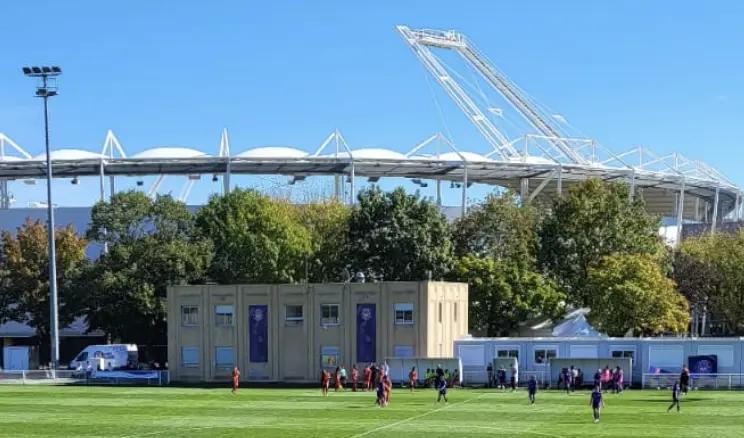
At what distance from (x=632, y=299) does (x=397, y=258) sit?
1850cm

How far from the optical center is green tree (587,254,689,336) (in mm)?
77812

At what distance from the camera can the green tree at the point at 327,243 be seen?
92250 mm

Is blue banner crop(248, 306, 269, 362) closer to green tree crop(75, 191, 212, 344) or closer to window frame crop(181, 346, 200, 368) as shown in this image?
window frame crop(181, 346, 200, 368)

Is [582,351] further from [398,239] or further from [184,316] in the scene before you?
[398,239]

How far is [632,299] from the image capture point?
77812mm

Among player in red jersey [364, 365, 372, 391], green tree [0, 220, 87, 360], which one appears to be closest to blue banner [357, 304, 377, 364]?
player in red jersey [364, 365, 372, 391]

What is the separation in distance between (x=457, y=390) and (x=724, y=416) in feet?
66.0

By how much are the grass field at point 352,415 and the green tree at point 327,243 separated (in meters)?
31.7

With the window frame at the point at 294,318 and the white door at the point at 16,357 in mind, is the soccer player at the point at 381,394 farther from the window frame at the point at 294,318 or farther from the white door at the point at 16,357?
the white door at the point at 16,357

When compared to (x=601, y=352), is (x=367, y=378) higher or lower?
lower

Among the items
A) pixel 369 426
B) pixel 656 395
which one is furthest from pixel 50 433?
pixel 656 395

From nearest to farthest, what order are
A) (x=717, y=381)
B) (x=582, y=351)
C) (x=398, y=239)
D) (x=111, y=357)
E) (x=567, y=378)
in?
(x=567, y=378) < (x=717, y=381) < (x=582, y=351) < (x=111, y=357) < (x=398, y=239)

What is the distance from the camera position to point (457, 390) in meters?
61.2

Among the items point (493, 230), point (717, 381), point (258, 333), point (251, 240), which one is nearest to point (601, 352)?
point (717, 381)
